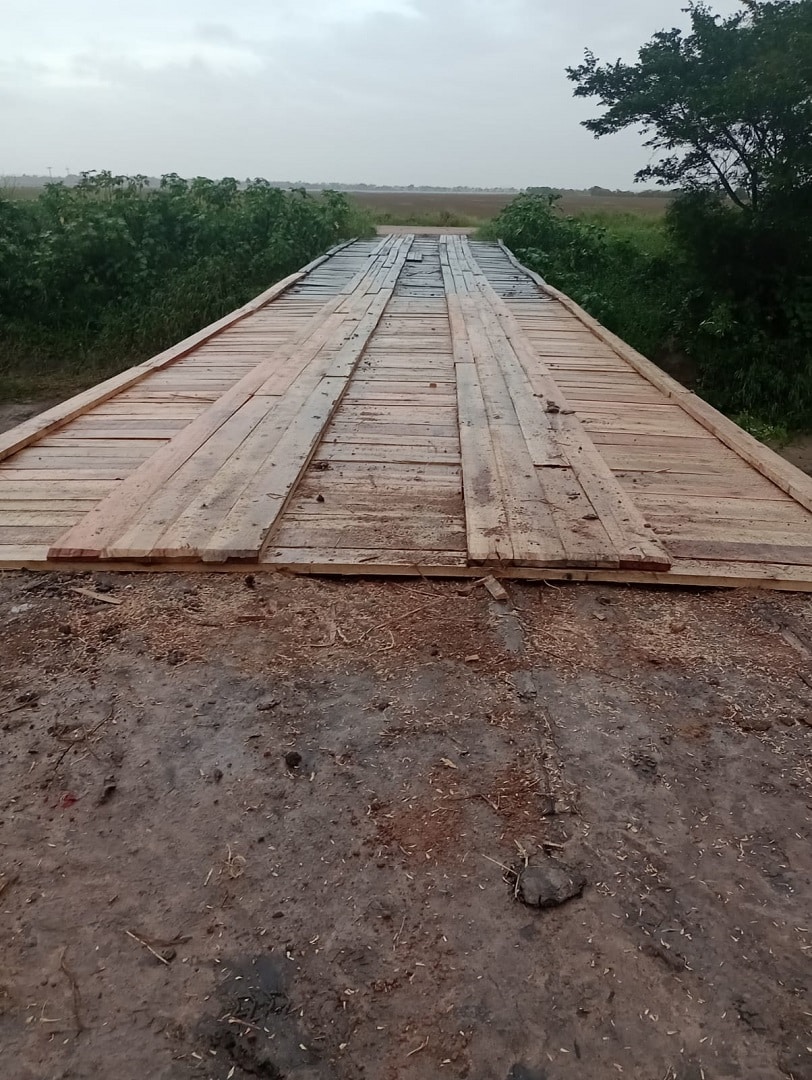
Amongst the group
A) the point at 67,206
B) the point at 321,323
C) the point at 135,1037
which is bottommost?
the point at 135,1037

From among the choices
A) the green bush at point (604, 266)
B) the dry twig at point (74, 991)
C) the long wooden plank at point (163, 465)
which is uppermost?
the green bush at point (604, 266)

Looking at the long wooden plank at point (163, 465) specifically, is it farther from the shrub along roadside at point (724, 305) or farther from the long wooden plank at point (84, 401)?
the shrub along roadside at point (724, 305)

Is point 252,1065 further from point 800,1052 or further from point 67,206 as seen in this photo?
point 67,206

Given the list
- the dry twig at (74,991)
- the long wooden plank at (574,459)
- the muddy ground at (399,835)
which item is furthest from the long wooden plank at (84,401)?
the dry twig at (74,991)

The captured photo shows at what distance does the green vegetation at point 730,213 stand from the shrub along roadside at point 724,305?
2cm

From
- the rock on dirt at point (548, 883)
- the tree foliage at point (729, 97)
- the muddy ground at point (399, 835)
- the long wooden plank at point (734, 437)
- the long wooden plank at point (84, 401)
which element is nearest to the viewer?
the muddy ground at point (399, 835)

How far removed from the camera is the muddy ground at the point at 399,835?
1227 mm

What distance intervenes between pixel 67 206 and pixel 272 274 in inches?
125

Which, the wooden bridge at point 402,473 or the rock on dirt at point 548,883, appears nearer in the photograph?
the rock on dirt at point 548,883

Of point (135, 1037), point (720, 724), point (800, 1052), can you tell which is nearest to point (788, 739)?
point (720, 724)

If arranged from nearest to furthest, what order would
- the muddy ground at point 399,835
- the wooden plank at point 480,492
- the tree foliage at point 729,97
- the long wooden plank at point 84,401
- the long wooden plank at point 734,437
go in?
the muddy ground at point 399,835 → the wooden plank at point 480,492 → the long wooden plank at point 734,437 → the long wooden plank at point 84,401 → the tree foliage at point 729,97

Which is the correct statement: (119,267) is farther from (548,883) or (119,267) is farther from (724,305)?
(548,883)

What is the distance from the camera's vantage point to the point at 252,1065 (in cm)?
118

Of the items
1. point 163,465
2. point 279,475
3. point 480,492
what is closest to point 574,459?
point 480,492
